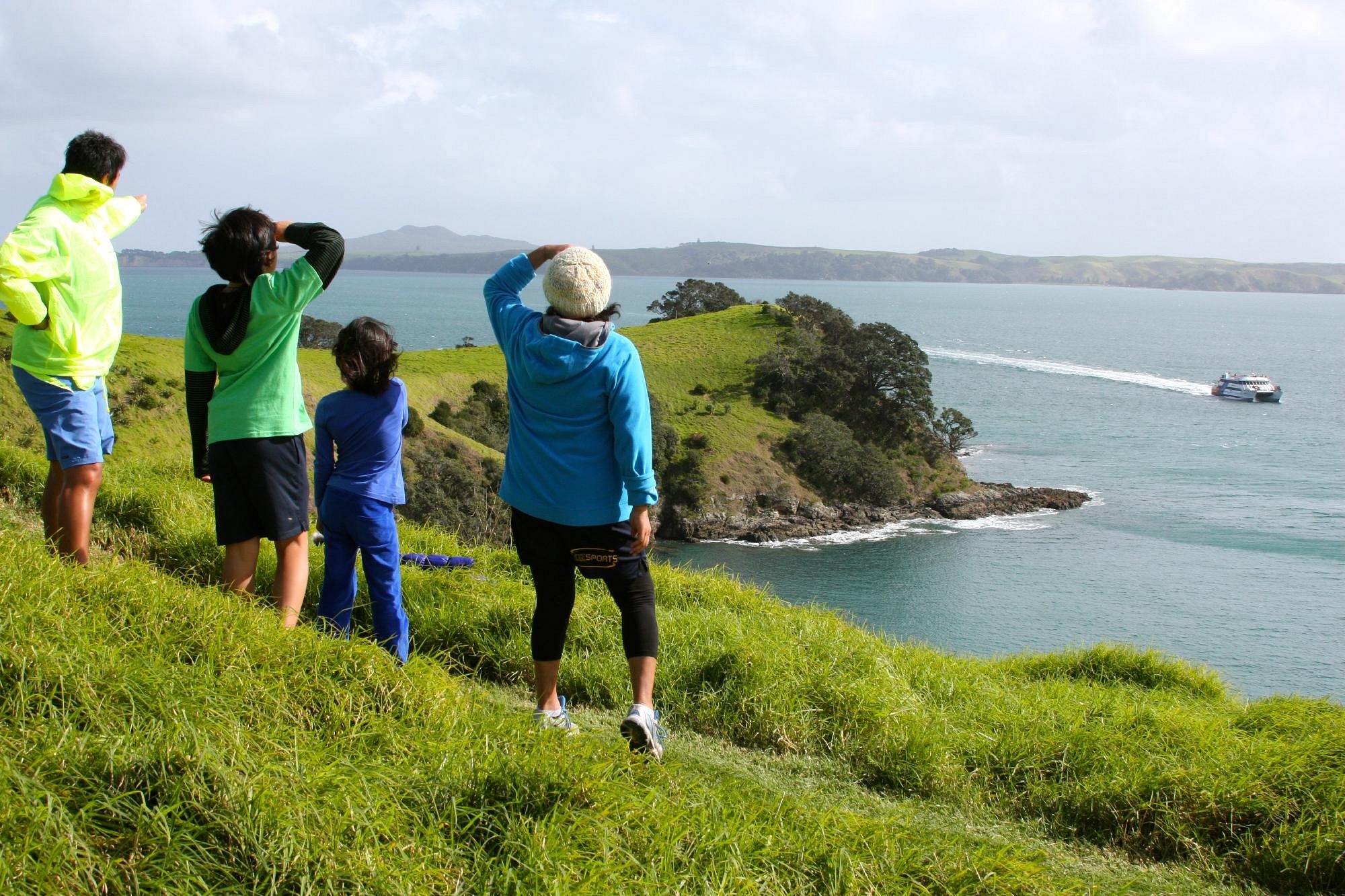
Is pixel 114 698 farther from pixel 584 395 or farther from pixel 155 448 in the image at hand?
pixel 155 448

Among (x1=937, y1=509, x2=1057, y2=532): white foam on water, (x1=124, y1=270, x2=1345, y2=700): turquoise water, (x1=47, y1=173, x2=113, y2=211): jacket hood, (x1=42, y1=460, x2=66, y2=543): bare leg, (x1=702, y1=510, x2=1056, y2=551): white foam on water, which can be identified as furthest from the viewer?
(x1=937, y1=509, x2=1057, y2=532): white foam on water

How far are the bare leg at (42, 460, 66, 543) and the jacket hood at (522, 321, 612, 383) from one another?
273cm

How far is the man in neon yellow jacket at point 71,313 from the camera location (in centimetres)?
458

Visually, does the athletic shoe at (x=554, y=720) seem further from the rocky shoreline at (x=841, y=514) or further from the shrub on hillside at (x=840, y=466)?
the shrub on hillside at (x=840, y=466)

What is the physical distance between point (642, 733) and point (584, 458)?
1018mm

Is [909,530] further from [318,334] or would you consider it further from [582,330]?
[582,330]

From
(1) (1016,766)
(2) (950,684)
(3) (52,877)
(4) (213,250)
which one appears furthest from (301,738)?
(2) (950,684)

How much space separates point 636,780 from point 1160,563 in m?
50.5

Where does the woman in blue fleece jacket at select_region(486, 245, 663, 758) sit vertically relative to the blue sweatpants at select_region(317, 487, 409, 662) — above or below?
above

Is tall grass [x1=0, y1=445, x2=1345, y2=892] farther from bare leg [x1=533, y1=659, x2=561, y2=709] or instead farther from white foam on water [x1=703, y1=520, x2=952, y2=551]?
white foam on water [x1=703, y1=520, x2=952, y2=551]

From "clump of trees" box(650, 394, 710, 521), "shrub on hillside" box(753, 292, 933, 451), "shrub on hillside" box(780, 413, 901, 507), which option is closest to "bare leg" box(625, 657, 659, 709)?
"clump of trees" box(650, 394, 710, 521)

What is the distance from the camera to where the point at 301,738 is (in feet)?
10.6

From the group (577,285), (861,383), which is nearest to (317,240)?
(577,285)

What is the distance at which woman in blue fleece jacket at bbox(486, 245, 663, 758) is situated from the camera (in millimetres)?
3801
